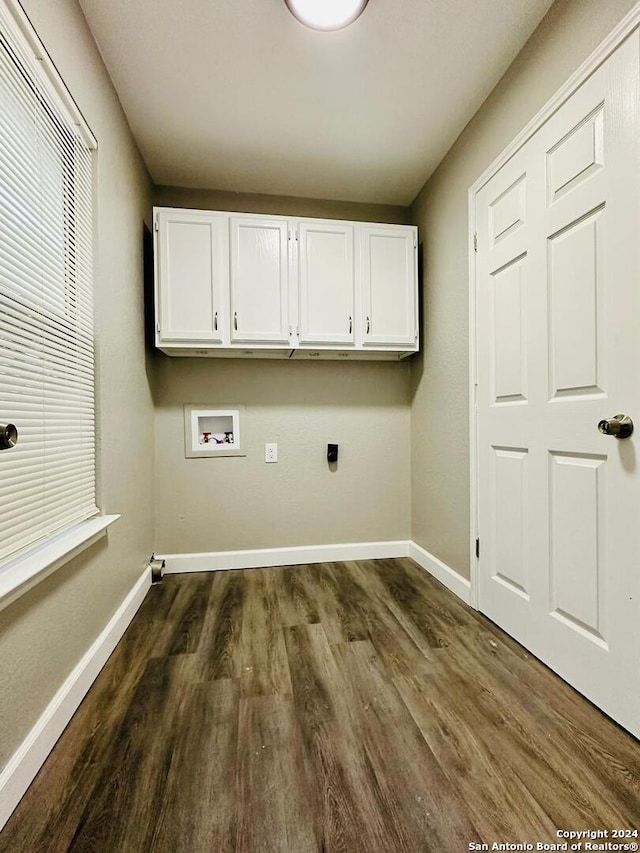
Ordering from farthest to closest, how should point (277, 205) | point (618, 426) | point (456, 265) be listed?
point (277, 205), point (456, 265), point (618, 426)

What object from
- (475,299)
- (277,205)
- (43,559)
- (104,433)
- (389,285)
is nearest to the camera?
(43,559)

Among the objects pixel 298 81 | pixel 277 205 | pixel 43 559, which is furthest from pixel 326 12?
pixel 43 559

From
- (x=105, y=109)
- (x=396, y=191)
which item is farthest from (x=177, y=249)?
(x=396, y=191)

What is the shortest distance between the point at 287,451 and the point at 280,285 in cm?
109

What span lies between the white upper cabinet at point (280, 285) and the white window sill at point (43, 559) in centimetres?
124

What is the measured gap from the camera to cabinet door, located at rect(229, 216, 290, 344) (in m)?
2.30

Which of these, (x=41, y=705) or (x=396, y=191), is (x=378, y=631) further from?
(x=396, y=191)

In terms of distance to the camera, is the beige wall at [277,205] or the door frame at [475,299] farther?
the beige wall at [277,205]

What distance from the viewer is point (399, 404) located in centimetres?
283

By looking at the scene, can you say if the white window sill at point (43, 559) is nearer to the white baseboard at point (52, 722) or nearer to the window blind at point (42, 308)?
the window blind at point (42, 308)

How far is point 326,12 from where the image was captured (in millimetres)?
1397

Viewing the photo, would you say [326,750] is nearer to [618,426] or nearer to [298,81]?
[618,426]

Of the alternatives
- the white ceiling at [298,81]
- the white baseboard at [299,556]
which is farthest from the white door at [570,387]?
the white baseboard at [299,556]

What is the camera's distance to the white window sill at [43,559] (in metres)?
0.94
